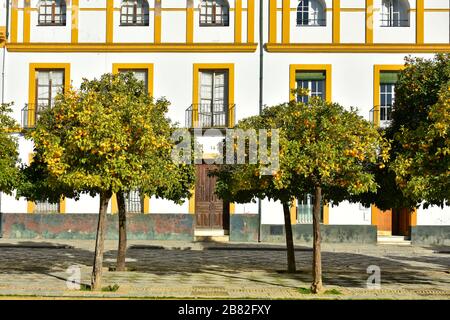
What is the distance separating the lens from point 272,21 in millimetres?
30328

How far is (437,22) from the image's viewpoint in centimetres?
3016

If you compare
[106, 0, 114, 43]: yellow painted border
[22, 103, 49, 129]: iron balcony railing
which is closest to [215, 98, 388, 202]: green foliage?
[106, 0, 114, 43]: yellow painted border

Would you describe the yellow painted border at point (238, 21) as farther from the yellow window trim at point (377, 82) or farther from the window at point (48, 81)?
the window at point (48, 81)

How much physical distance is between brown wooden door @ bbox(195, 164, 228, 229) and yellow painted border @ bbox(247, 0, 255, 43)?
18.0 feet

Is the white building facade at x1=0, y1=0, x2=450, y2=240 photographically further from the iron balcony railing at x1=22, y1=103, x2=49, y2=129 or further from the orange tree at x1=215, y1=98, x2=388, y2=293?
the orange tree at x1=215, y1=98, x2=388, y2=293

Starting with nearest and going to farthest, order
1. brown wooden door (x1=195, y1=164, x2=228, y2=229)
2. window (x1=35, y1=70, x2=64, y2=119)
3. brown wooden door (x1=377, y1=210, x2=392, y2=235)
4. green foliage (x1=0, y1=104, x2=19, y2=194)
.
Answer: green foliage (x1=0, y1=104, x2=19, y2=194) → window (x1=35, y1=70, x2=64, y2=119) → brown wooden door (x1=195, y1=164, x2=228, y2=229) → brown wooden door (x1=377, y1=210, x2=392, y2=235)

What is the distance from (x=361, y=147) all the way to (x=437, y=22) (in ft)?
52.9

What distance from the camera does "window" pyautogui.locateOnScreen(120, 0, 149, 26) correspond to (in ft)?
100

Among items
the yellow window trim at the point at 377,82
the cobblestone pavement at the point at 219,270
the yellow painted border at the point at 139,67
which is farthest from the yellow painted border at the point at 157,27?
the yellow window trim at the point at 377,82

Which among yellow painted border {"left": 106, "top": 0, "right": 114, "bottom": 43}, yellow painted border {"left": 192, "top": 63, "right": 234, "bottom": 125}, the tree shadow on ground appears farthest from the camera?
yellow painted border {"left": 106, "top": 0, "right": 114, "bottom": 43}

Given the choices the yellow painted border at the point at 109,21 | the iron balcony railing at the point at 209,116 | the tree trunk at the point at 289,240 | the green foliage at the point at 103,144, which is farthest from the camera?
the yellow painted border at the point at 109,21

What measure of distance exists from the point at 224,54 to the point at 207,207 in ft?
20.1

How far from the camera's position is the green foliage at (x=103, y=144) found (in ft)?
50.7

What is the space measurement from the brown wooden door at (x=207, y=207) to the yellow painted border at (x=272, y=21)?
19.1ft
